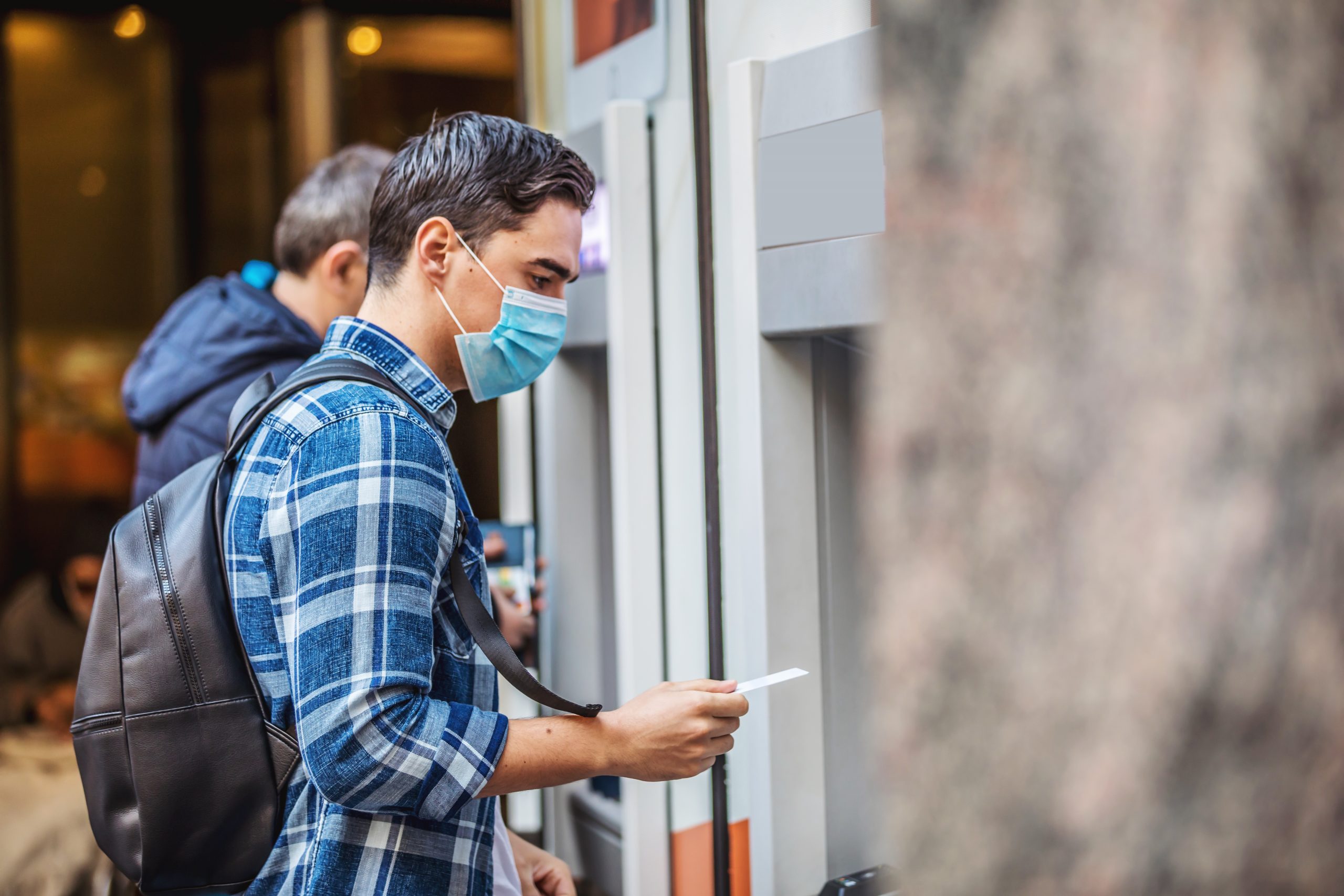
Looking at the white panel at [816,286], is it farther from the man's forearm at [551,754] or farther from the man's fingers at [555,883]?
the man's fingers at [555,883]

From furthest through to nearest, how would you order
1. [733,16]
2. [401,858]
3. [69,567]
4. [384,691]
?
[69,567]
[733,16]
[401,858]
[384,691]

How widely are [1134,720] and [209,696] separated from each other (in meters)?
1.03

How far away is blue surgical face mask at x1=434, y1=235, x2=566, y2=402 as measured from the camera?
142 cm

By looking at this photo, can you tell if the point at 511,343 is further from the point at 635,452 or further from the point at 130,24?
the point at 130,24

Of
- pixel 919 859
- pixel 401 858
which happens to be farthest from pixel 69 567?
pixel 919 859

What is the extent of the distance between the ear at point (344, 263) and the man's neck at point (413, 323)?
2.93 ft

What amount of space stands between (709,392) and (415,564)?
98 cm

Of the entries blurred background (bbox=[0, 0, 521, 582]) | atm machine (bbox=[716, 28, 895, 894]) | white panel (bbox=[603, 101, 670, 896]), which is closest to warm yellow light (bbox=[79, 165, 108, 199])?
blurred background (bbox=[0, 0, 521, 582])

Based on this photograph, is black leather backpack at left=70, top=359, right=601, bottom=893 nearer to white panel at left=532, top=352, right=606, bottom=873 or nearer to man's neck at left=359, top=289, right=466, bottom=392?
man's neck at left=359, top=289, right=466, bottom=392

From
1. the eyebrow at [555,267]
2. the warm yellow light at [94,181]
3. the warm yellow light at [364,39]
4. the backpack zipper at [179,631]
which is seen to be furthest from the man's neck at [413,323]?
the warm yellow light at [94,181]

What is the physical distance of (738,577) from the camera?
6.63 feet

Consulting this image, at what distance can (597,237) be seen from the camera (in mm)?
2422

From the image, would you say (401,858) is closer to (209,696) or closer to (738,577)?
(209,696)

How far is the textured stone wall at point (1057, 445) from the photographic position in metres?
0.51
